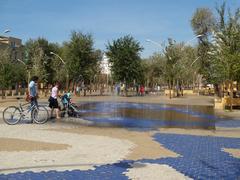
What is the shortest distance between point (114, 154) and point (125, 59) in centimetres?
4945

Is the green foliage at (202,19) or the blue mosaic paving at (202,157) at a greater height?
the green foliage at (202,19)

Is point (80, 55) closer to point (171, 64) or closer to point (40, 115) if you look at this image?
point (171, 64)

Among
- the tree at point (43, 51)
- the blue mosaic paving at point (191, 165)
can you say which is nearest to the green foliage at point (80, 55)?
Answer: the tree at point (43, 51)

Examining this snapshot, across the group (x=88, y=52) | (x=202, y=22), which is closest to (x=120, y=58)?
(x=88, y=52)

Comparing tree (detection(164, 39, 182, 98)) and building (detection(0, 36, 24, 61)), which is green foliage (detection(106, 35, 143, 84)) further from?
building (detection(0, 36, 24, 61))

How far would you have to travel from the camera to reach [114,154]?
32.7 ft

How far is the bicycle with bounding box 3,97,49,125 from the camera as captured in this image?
54.7ft

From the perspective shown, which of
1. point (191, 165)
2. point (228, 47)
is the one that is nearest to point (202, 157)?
point (191, 165)

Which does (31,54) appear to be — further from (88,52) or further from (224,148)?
(224,148)

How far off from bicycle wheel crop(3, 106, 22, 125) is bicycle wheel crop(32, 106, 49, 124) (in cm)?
63

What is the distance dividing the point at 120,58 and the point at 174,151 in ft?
160

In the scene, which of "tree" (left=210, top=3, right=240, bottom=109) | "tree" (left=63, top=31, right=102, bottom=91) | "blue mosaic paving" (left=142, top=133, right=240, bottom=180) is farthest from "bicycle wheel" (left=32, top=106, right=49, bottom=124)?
"tree" (left=63, top=31, right=102, bottom=91)

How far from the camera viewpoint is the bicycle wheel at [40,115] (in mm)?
17156

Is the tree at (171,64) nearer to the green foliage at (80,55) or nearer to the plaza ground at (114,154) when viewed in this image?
the green foliage at (80,55)
